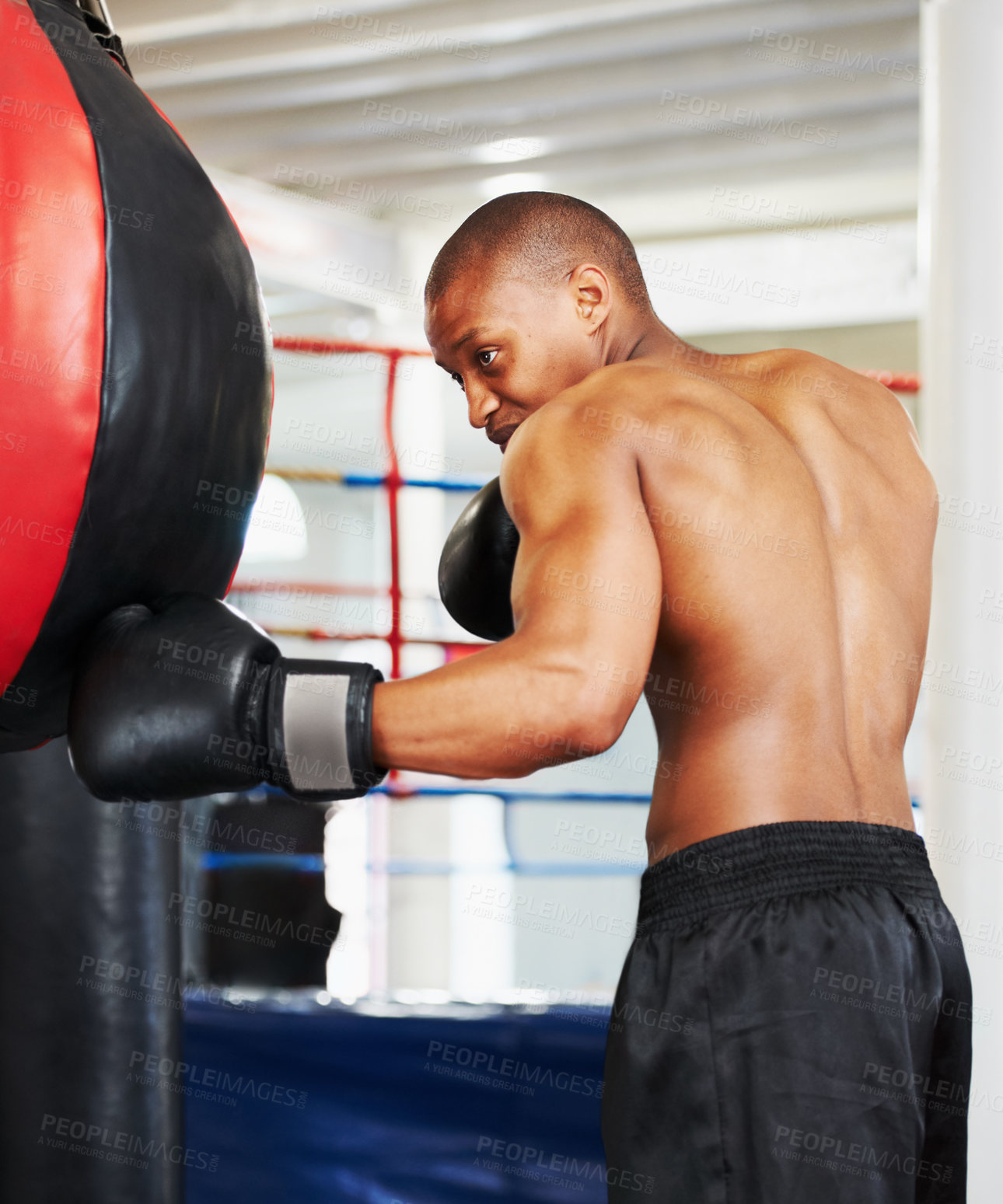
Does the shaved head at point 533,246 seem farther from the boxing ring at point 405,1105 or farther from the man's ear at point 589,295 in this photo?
the boxing ring at point 405,1105

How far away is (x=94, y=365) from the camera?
3.25 ft

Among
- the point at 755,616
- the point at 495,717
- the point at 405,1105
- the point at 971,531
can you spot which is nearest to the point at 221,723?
the point at 495,717

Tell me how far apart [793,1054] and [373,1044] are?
1131 millimetres

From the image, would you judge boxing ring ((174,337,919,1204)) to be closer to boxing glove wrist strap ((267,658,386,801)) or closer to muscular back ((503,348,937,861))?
muscular back ((503,348,937,861))

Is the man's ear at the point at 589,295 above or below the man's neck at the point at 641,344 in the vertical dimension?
above

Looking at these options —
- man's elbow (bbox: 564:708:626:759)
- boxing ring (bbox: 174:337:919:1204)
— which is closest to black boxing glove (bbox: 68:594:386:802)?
man's elbow (bbox: 564:708:626:759)

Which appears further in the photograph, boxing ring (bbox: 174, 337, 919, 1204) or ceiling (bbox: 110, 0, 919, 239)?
ceiling (bbox: 110, 0, 919, 239)

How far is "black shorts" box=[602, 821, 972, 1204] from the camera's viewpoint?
917 mm

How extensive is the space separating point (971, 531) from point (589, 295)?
108cm

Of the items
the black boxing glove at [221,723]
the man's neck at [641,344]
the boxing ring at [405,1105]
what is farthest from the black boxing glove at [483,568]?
the boxing ring at [405,1105]

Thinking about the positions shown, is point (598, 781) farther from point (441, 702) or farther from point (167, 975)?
point (441, 702)

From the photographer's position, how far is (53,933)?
1359 millimetres

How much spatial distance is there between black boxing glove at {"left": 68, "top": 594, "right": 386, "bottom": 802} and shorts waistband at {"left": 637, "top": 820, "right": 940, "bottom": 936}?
26 centimetres

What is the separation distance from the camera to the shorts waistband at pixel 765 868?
960 millimetres
